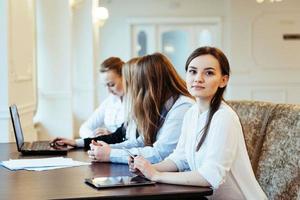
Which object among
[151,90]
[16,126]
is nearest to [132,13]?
[16,126]

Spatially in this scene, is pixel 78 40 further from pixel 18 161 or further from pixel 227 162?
pixel 227 162

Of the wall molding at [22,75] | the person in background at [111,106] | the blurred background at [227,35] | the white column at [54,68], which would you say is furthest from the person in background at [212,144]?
the blurred background at [227,35]

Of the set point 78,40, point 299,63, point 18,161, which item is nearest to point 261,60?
point 299,63

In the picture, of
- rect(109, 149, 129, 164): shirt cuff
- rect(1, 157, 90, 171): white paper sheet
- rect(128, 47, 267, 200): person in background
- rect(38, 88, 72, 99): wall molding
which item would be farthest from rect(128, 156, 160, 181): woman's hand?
rect(38, 88, 72, 99): wall molding

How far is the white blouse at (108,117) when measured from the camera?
3.79 metres

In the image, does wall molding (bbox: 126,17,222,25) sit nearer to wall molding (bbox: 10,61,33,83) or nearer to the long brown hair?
wall molding (bbox: 10,61,33,83)

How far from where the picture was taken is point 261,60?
31.9 feet

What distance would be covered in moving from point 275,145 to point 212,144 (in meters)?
0.71

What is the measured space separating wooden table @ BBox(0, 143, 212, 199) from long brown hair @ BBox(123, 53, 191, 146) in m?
0.36

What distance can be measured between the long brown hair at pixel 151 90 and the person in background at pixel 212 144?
0.38m

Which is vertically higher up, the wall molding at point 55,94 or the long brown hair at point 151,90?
the long brown hair at point 151,90

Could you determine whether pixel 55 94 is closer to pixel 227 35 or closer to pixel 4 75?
pixel 4 75

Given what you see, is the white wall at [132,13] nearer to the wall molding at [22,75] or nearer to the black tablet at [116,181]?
the wall molding at [22,75]

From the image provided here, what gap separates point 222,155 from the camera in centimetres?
198
